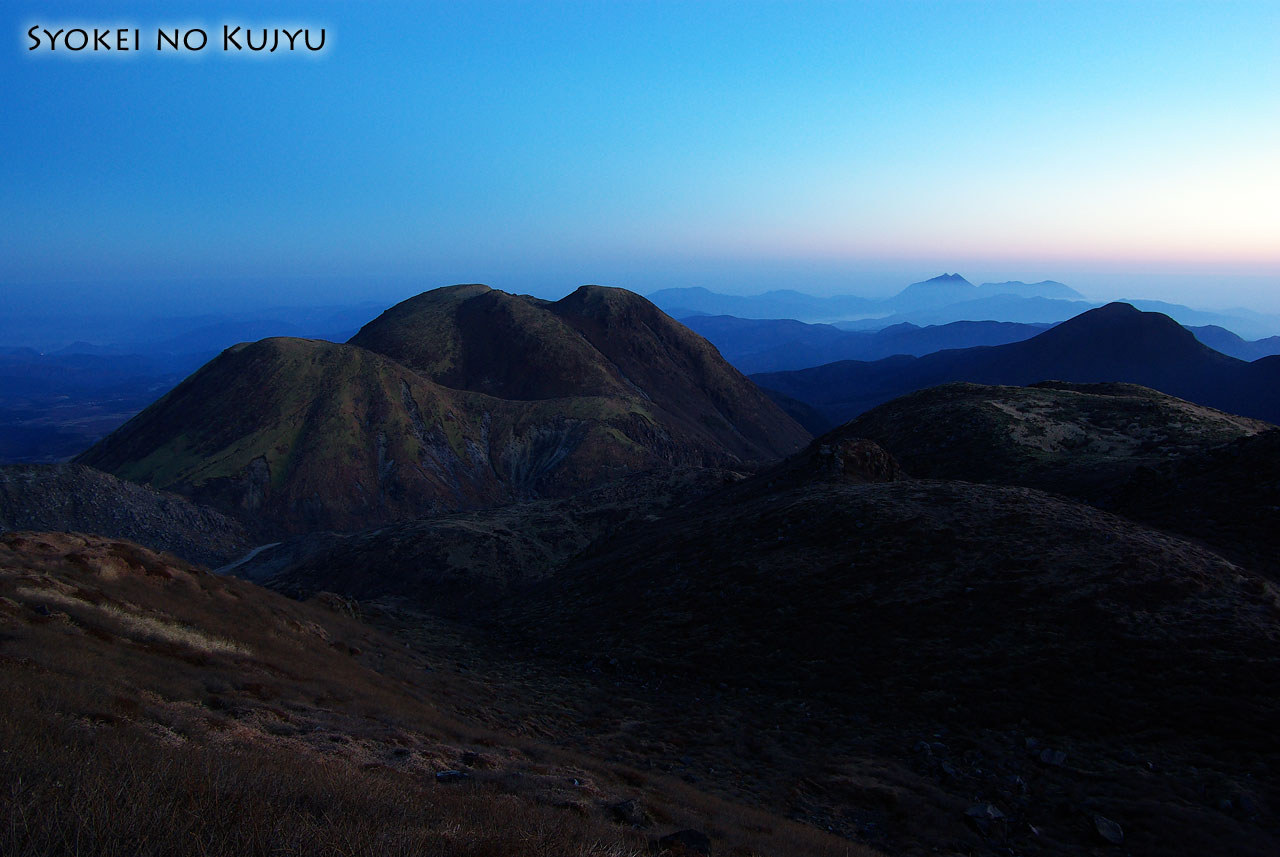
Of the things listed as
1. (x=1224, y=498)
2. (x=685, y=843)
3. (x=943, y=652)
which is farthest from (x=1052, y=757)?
(x=1224, y=498)

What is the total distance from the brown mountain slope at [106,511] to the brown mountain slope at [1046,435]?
64.9 metres

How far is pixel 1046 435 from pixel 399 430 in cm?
7464

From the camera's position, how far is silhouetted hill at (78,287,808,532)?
80812 mm

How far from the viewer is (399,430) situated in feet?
291

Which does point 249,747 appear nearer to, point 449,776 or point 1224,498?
point 449,776

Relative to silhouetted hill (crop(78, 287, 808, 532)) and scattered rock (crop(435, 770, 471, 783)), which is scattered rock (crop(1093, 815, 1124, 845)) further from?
silhouetted hill (crop(78, 287, 808, 532))

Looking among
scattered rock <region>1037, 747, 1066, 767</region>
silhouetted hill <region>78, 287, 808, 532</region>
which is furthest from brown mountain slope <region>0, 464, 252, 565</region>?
scattered rock <region>1037, 747, 1066, 767</region>

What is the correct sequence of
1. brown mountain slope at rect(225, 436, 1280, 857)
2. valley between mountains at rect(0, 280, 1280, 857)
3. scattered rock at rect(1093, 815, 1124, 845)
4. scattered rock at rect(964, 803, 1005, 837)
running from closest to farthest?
valley between mountains at rect(0, 280, 1280, 857)
scattered rock at rect(1093, 815, 1124, 845)
scattered rock at rect(964, 803, 1005, 837)
brown mountain slope at rect(225, 436, 1280, 857)

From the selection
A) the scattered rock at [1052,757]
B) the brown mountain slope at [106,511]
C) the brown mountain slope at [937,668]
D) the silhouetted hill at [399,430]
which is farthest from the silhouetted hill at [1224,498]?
the brown mountain slope at [106,511]

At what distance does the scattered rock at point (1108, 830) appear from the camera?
526 inches

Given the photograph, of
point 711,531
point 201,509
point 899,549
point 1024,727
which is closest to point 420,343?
point 201,509

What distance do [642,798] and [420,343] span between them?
120 meters

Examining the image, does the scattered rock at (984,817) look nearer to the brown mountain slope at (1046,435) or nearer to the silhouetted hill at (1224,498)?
the silhouetted hill at (1224,498)

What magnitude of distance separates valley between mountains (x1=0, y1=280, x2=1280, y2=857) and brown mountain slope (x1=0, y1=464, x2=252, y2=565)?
19.1m
